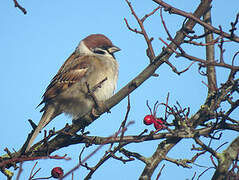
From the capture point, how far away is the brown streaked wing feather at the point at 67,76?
5.03m

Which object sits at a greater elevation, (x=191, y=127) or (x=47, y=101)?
(x=47, y=101)

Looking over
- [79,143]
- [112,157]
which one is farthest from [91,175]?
[79,143]

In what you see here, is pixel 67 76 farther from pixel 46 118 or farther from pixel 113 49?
pixel 113 49

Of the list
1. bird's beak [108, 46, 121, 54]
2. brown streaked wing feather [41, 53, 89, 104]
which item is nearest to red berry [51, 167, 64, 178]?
brown streaked wing feather [41, 53, 89, 104]

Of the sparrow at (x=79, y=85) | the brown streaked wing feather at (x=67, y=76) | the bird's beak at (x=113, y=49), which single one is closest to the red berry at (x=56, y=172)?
the sparrow at (x=79, y=85)

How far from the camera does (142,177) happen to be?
305 cm

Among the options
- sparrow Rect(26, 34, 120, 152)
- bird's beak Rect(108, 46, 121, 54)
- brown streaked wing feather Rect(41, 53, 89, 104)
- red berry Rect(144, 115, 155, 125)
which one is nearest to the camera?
red berry Rect(144, 115, 155, 125)

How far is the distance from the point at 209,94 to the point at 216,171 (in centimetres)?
90

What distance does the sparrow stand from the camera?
4.85m

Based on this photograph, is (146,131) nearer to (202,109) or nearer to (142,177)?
(142,177)

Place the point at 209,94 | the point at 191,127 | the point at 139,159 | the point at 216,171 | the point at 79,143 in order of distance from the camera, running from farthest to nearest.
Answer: the point at 79,143 < the point at 209,94 < the point at 139,159 < the point at 191,127 < the point at 216,171

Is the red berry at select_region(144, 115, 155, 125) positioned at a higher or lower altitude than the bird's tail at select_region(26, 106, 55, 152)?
lower

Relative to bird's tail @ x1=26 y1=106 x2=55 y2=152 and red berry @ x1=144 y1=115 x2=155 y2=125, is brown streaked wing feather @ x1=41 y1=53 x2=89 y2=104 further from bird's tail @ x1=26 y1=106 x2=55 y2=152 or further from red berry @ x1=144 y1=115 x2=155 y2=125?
red berry @ x1=144 y1=115 x2=155 y2=125

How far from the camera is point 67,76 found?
5125 mm
